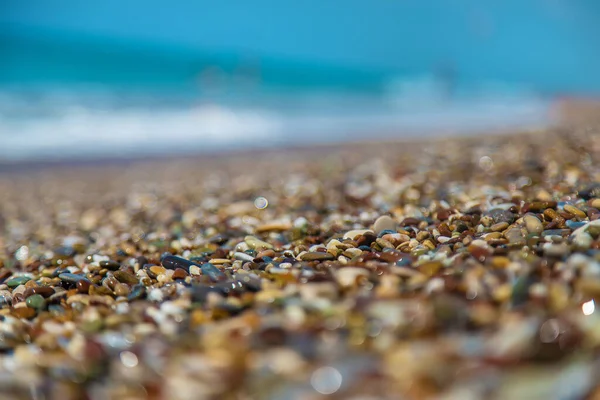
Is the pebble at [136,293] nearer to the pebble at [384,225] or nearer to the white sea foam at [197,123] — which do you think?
the pebble at [384,225]

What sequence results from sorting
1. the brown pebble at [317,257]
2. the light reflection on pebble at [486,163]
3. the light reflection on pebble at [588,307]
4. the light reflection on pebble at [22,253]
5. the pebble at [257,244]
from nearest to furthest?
the light reflection on pebble at [588,307] < the brown pebble at [317,257] < the pebble at [257,244] < the light reflection on pebble at [22,253] < the light reflection on pebble at [486,163]

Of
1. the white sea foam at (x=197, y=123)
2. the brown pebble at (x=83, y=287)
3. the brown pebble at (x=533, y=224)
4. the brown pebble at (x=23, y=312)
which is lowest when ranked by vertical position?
the brown pebble at (x=23, y=312)

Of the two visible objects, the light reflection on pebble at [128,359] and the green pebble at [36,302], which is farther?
the green pebble at [36,302]

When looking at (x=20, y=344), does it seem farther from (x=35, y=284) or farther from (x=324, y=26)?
(x=324, y=26)

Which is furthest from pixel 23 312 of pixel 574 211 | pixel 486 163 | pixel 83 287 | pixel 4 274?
pixel 486 163

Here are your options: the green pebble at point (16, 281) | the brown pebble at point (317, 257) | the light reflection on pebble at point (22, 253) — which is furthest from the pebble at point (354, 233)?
the light reflection on pebble at point (22, 253)

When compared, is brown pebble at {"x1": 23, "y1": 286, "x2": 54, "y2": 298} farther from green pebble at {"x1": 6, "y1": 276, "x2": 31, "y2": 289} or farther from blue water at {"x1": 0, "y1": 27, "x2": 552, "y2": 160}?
blue water at {"x1": 0, "y1": 27, "x2": 552, "y2": 160}

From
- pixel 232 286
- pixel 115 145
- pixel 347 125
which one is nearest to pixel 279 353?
pixel 232 286

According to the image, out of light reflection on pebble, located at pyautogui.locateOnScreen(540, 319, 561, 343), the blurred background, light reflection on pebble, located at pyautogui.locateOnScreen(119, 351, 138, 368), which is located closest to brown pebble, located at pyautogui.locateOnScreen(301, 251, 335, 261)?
light reflection on pebble, located at pyautogui.locateOnScreen(119, 351, 138, 368)
